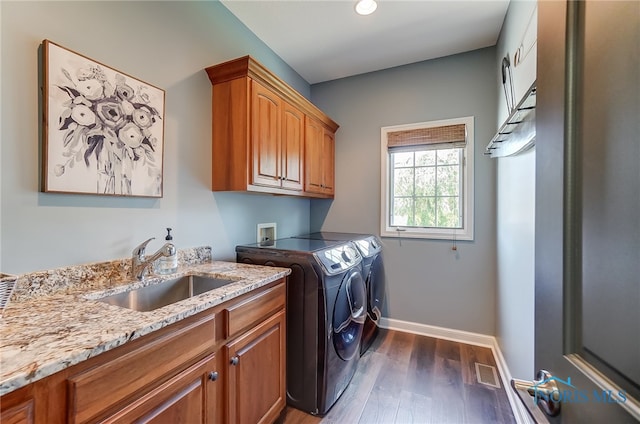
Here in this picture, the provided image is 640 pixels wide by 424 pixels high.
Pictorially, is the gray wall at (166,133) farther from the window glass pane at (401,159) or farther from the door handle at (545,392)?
the door handle at (545,392)

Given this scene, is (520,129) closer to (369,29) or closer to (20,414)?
(369,29)

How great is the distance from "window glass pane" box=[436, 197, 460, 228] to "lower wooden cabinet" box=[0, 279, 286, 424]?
1.85 metres

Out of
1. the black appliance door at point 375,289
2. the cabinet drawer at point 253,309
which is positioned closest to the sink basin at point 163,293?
the cabinet drawer at point 253,309

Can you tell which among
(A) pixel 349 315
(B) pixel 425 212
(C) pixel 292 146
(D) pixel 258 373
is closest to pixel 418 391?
(A) pixel 349 315

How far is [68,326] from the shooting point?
0.80 m

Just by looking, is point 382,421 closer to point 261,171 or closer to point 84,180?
point 261,171

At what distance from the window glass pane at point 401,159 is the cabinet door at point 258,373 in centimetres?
203

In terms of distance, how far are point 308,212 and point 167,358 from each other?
240 cm

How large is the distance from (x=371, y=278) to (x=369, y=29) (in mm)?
2104

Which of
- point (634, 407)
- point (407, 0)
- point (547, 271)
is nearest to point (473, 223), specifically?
point (407, 0)

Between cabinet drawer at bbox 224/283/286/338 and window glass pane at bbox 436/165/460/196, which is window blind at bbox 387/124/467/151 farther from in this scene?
cabinet drawer at bbox 224/283/286/338

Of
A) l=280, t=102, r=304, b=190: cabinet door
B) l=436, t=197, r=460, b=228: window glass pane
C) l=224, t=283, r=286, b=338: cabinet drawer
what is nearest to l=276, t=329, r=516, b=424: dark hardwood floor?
l=224, t=283, r=286, b=338: cabinet drawer

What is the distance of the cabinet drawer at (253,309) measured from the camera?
1191 millimetres

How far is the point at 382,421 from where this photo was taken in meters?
1.61
